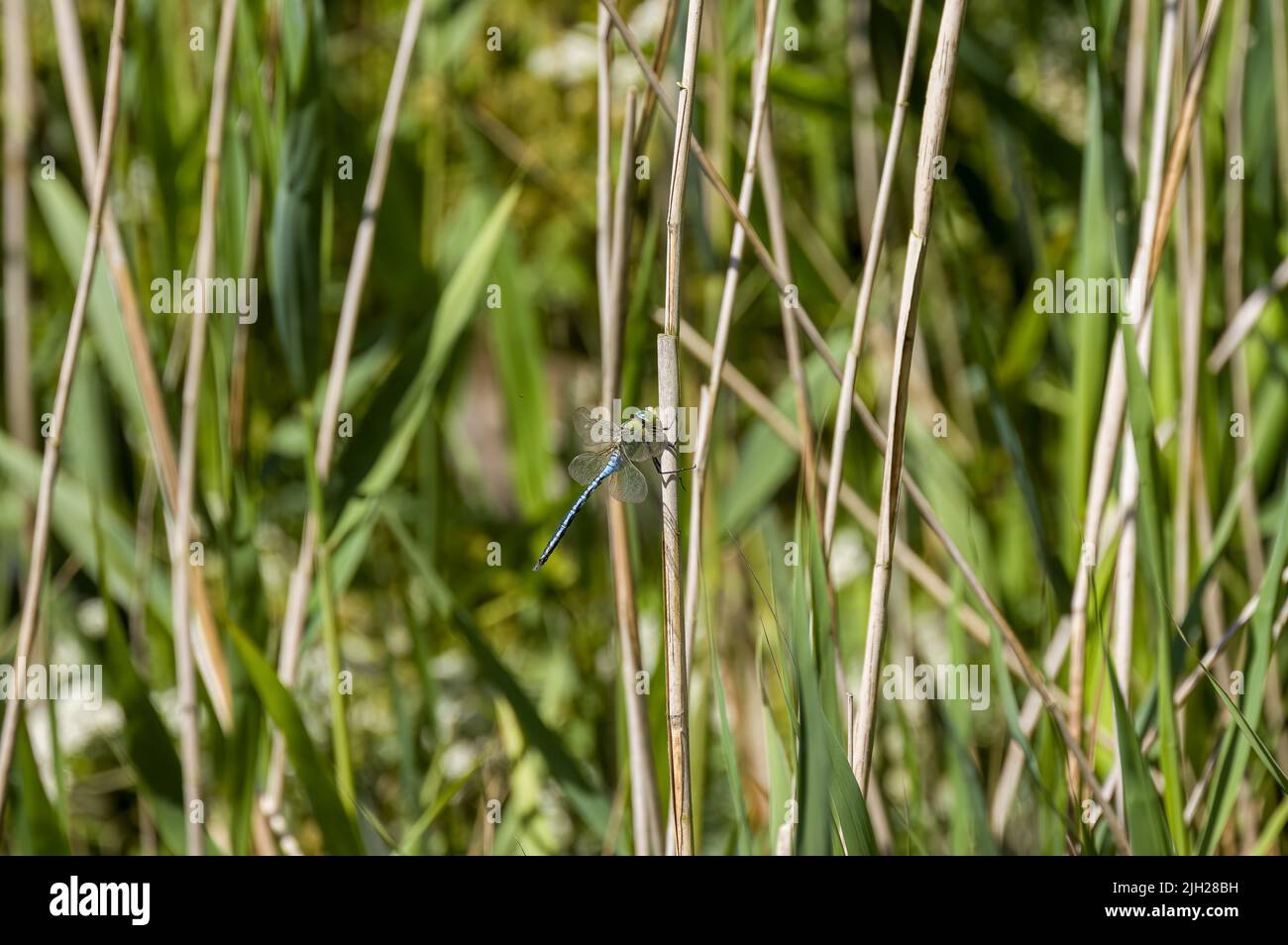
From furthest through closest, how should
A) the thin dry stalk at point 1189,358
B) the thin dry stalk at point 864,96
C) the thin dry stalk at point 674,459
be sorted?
the thin dry stalk at point 864,96 → the thin dry stalk at point 1189,358 → the thin dry stalk at point 674,459

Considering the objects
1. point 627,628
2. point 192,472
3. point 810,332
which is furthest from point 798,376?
point 192,472

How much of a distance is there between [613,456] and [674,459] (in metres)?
0.10

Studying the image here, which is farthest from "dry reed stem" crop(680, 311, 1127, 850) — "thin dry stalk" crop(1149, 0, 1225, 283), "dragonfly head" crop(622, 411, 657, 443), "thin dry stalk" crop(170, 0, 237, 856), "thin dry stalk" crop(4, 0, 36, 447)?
"thin dry stalk" crop(4, 0, 36, 447)

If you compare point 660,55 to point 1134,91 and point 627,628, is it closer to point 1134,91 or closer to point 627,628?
point 627,628

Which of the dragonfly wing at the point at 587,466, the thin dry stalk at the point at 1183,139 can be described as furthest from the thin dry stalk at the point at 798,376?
the thin dry stalk at the point at 1183,139

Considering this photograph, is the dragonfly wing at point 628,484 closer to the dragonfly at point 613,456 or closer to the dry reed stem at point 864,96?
the dragonfly at point 613,456

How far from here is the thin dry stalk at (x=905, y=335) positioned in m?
0.44

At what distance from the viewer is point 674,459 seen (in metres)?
0.47

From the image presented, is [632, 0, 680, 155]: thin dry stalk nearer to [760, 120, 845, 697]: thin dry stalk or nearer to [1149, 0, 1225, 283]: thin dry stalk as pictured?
[760, 120, 845, 697]: thin dry stalk

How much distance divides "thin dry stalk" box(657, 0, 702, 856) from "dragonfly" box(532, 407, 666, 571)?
39 millimetres

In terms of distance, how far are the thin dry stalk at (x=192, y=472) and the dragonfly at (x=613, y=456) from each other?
0.27 meters

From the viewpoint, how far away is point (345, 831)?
2.05ft
